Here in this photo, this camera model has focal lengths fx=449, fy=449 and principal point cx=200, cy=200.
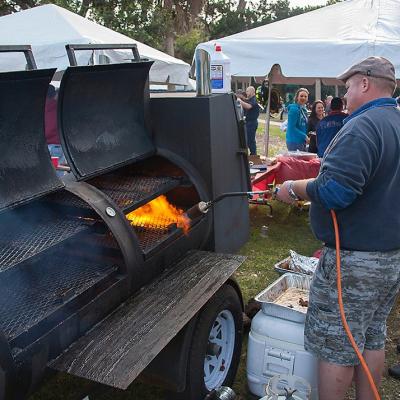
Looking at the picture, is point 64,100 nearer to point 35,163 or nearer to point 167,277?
point 35,163

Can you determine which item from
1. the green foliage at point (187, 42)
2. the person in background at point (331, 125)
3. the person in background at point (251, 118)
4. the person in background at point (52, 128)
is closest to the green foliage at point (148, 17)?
the green foliage at point (187, 42)

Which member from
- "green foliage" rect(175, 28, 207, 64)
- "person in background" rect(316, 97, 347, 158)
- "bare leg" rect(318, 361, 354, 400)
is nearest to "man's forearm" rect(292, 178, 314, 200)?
"bare leg" rect(318, 361, 354, 400)

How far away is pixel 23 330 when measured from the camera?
5.60 ft

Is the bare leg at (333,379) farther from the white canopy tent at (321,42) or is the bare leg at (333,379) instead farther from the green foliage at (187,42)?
the green foliage at (187,42)

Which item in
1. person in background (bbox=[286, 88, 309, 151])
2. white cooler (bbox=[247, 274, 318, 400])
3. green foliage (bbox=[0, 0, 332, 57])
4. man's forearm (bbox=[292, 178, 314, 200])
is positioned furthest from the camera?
green foliage (bbox=[0, 0, 332, 57])

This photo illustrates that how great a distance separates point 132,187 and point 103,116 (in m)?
0.47

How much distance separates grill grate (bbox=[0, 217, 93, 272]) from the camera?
73.1 inches

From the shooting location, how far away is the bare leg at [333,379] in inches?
94.4

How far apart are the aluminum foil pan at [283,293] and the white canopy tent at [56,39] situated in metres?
3.95

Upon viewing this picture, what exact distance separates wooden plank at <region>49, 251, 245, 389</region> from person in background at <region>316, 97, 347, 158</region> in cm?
432

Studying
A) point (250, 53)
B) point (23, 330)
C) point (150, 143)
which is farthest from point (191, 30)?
point (23, 330)

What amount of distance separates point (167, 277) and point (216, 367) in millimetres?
723

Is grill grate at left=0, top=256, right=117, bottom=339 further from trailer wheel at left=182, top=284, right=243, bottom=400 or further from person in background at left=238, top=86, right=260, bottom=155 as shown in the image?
person in background at left=238, top=86, right=260, bottom=155

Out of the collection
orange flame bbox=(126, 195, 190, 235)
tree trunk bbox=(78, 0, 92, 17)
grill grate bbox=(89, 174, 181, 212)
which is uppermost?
tree trunk bbox=(78, 0, 92, 17)
